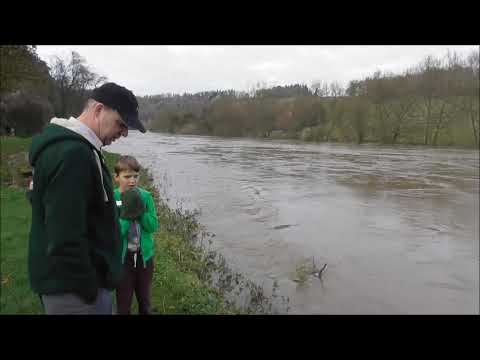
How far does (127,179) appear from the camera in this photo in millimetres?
3281

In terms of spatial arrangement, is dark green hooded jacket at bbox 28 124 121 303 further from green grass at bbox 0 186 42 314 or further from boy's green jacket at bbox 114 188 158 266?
green grass at bbox 0 186 42 314

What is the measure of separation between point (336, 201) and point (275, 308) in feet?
26.0

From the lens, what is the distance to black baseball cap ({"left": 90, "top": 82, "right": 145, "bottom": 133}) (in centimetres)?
203

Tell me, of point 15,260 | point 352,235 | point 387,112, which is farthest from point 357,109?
point 15,260

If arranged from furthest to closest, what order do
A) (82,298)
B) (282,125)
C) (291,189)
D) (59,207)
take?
1. (282,125)
2. (291,189)
3. (82,298)
4. (59,207)

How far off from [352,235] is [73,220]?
809cm

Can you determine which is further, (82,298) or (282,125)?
(282,125)

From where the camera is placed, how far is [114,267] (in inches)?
76.6

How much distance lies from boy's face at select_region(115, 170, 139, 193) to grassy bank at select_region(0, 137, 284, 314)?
1.72 meters

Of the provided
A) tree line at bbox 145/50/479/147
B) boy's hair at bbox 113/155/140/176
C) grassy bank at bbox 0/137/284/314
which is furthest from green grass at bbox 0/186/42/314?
tree line at bbox 145/50/479/147

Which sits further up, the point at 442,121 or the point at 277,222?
the point at 442,121

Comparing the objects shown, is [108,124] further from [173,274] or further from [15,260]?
[15,260]
